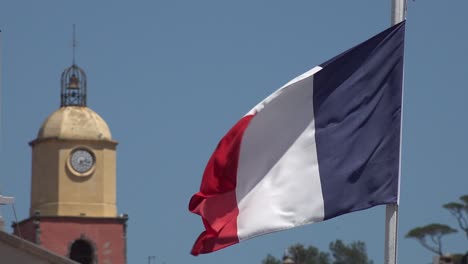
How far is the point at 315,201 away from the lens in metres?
21.3

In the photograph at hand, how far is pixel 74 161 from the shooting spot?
83.7 m

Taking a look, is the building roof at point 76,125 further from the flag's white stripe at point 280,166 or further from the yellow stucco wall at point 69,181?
the flag's white stripe at point 280,166

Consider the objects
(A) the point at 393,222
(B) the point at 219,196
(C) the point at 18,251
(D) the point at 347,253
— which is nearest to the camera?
(A) the point at 393,222

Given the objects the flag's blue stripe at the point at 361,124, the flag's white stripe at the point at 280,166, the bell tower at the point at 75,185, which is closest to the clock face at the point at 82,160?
the bell tower at the point at 75,185

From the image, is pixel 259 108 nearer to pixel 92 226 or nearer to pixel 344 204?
pixel 344 204

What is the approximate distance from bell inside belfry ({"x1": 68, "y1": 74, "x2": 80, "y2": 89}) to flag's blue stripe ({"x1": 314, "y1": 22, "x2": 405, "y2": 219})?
6086cm

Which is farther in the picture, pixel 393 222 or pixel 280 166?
pixel 280 166

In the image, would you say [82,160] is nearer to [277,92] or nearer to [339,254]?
[339,254]

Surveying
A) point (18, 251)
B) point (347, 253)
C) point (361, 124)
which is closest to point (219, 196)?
point (361, 124)

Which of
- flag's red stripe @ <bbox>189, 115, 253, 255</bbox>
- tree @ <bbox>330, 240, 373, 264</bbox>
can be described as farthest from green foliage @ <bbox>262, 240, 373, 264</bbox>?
flag's red stripe @ <bbox>189, 115, 253, 255</bbox>

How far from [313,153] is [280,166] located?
1.21ft

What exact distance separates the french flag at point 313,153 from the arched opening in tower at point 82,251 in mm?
60256

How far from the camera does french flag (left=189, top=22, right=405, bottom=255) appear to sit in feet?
69.4

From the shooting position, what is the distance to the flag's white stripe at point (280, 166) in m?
21.4
